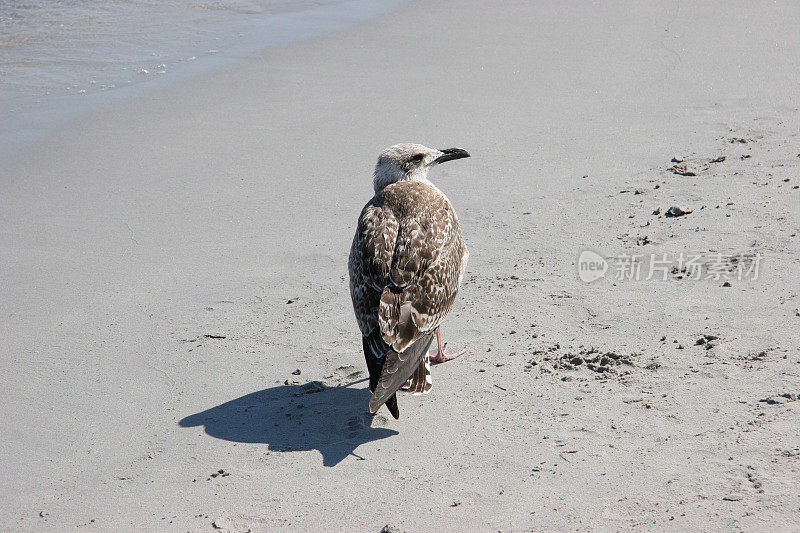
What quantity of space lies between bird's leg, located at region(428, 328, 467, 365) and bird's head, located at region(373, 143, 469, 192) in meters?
1.16

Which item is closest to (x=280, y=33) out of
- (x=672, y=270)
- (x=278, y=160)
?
(x=278, y=160)


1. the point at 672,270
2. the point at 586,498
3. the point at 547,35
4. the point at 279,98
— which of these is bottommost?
the point at 586,498

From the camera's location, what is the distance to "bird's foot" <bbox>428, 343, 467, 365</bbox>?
5.12 metres

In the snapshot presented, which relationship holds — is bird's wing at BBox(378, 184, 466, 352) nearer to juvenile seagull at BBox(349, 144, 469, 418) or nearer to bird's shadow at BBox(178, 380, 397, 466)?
juvenile seagull at BBox(349, 144, 469, 418)

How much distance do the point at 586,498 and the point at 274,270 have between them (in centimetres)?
326

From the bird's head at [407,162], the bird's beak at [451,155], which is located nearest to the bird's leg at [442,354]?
the bird's head at [407,162]

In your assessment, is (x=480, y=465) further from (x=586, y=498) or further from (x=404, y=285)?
(x=404, y=285)

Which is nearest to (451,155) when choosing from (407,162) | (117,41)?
(407,162)

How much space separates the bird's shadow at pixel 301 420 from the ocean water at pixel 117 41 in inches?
210

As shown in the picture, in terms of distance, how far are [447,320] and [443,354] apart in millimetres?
486

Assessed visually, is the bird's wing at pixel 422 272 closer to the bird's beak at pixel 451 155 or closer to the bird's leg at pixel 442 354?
the bird's leg at pixel 442 354

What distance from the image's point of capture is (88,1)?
48.6 feet

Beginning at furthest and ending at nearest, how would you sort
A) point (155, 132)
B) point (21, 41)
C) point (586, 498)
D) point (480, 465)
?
point (21, 41)
point (155, 132)
point (480, 465)
point (586, 498)

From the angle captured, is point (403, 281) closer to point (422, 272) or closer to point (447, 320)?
point (422, 272)
